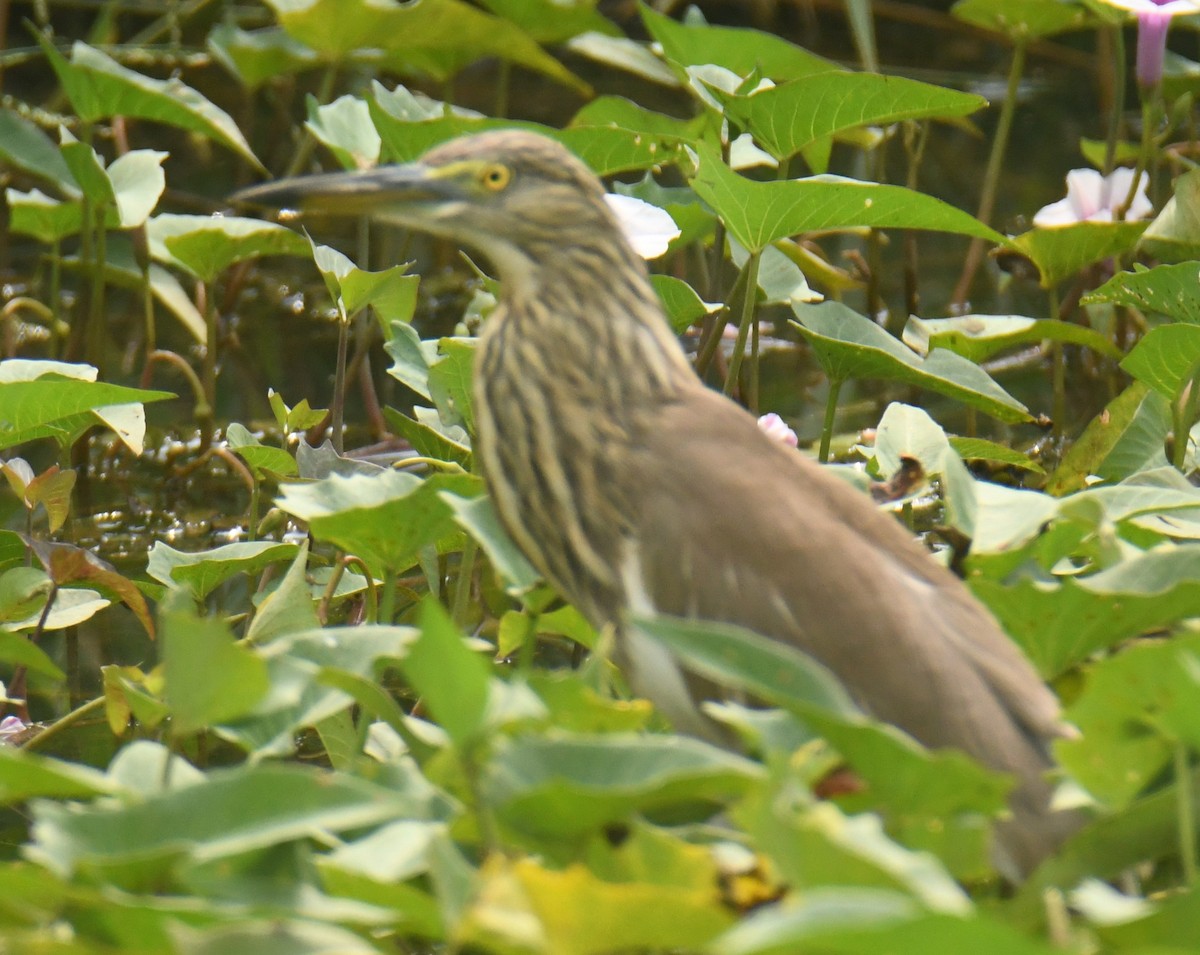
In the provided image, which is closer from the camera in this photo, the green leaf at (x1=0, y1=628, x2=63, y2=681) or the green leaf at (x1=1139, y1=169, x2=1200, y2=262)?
the green leaf at (x1=0, y1=628, x2=63, y2=681)

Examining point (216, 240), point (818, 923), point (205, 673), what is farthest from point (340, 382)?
point (818, 923)

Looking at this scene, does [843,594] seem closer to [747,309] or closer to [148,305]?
[747,309]

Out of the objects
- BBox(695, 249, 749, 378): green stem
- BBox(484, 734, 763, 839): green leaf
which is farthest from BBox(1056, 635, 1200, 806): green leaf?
BBox(695, 249, 749, 378): green stem

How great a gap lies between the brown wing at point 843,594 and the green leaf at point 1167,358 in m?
0.80

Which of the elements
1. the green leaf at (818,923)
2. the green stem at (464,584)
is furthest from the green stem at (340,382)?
the green leaf at (818,923)

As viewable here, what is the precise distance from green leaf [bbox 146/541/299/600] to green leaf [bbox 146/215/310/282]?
0.80 meters

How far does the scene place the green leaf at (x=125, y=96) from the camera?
143 inches

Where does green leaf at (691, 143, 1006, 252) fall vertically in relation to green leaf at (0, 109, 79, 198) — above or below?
above

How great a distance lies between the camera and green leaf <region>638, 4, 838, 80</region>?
11.8 feet

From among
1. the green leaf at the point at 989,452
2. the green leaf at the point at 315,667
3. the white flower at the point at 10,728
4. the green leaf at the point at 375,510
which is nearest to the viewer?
the green leaf at the point at 315,667

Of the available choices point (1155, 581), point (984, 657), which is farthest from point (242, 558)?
point (1155, 581)

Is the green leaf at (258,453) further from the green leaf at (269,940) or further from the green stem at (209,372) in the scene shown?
the green leaf at (269,940)

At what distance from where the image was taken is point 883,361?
2918 mm

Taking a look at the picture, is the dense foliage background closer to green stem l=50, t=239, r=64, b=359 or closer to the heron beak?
green stem l=50, t=239, r=64, b=359
